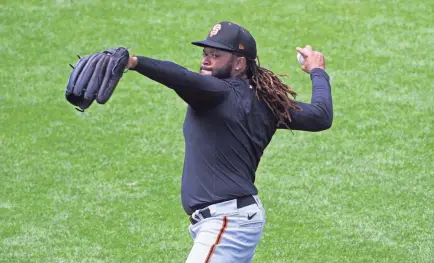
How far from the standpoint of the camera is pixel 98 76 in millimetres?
4992

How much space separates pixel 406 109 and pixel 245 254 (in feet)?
18.7

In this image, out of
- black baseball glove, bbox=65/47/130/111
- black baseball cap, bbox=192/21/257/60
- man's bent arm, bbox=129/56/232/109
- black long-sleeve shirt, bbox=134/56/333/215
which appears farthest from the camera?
black baseball cap, bbox=192/21/257/60

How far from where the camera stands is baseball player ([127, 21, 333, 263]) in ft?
18.7

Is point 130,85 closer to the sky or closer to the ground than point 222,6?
closer to the ground

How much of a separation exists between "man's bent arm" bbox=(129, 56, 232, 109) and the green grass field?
3034mm

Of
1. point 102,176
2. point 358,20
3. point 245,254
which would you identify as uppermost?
point 358,20

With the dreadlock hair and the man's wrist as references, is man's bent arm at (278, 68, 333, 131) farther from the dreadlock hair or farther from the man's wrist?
the man's wrist

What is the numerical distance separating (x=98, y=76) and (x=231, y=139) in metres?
1.07

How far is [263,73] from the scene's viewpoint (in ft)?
19.5

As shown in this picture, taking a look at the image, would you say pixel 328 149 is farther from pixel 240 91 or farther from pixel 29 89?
pixel 240 91

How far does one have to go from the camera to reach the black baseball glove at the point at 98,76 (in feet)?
16.4

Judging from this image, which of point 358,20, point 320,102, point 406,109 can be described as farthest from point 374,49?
point 320,102

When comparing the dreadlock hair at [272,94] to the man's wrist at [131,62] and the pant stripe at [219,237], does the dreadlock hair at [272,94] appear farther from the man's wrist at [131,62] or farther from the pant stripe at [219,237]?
the man's wrist at [131,62]

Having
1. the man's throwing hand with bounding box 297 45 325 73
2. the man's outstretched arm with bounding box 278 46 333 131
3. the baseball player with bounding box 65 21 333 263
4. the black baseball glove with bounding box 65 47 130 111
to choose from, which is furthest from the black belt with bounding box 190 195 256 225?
the black baseball glove with bounding box 65 47 130 111
